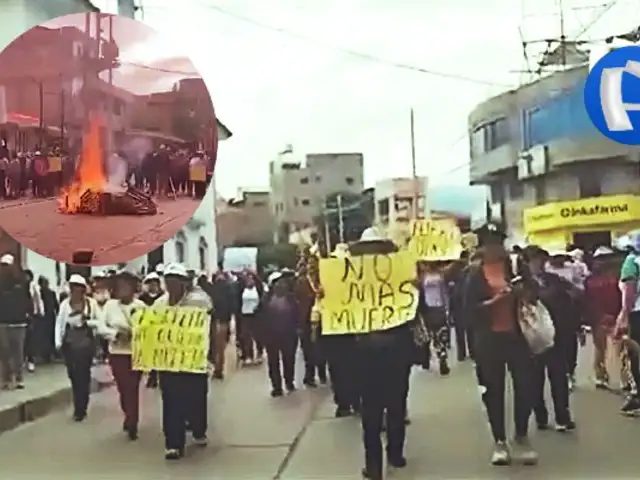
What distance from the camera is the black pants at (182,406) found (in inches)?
330

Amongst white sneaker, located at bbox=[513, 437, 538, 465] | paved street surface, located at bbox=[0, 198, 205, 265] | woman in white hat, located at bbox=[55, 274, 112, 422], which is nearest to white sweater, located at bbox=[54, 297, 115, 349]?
woman in white hat, located at bbox=[55, 274, 112, 422]

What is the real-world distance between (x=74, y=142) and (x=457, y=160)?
2033mm

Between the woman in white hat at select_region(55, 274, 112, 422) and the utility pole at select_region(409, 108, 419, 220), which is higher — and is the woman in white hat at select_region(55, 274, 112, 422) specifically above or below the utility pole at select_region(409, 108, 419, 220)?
below

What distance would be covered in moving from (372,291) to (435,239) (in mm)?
430

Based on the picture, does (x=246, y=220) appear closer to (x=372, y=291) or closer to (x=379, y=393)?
(x=372, y=291)

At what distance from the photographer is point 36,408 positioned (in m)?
8.60

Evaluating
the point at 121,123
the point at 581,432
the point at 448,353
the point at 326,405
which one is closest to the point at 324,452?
the point at 326,405

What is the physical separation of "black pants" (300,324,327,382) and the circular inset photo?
893mm

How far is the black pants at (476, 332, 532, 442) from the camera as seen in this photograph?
8.31 metres

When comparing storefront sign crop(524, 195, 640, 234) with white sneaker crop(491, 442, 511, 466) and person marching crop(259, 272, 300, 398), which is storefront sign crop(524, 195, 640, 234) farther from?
person marching crop(259, 272, 300, 398)

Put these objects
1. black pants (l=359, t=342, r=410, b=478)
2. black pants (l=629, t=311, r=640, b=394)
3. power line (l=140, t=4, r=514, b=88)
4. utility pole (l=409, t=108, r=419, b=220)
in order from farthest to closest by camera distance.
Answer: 1. black pants (l=629, t=311, r=640, b=394)
2. power line (l=140, t=4, r=514, b=88)
3. utility pole (l=409, t=108, r=419, b=220)
4. black pants (l=359, t=342, r=410, b=478)

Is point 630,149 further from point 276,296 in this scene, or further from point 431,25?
point 276,296

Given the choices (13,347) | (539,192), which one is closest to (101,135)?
(13,347)

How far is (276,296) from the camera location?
8.47 metres
